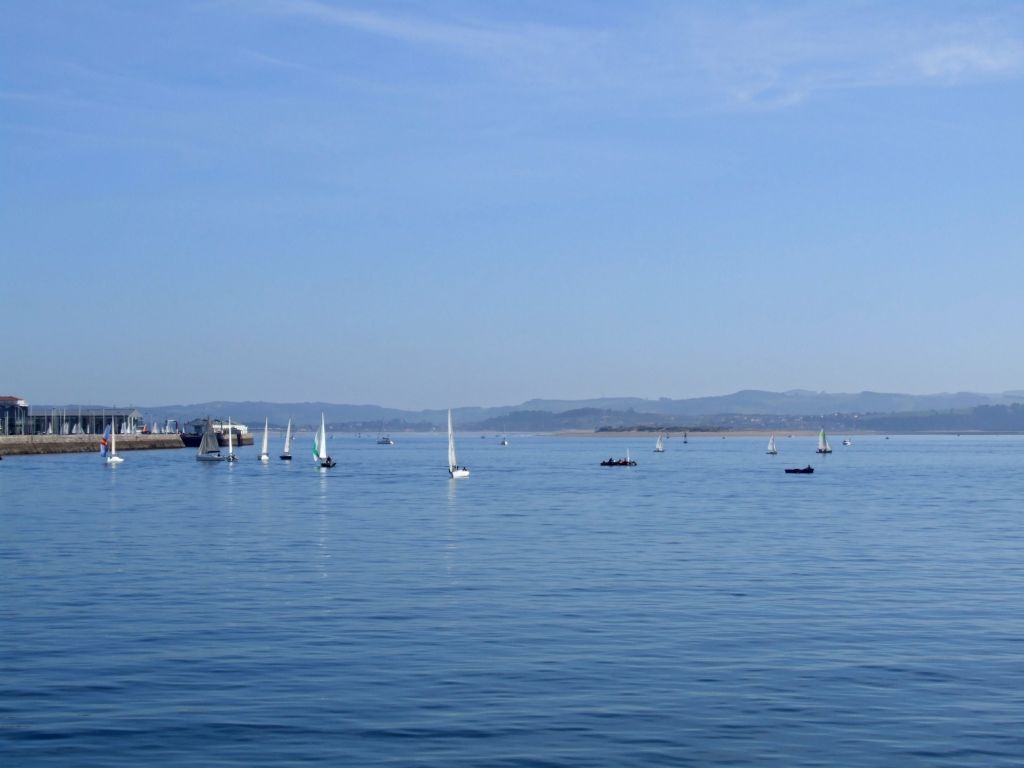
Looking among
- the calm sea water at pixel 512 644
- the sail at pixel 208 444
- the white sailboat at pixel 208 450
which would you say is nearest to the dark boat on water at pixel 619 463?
the white sailboat at pixel 208 450

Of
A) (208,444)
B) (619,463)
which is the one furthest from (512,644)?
(208,444)

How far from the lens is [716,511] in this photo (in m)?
80.9

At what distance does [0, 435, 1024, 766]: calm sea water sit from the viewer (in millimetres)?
22062

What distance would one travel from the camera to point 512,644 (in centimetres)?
3098

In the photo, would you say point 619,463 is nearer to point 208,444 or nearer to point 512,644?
point 208,444

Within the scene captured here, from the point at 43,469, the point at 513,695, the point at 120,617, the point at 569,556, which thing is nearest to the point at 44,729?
the point at 513,695

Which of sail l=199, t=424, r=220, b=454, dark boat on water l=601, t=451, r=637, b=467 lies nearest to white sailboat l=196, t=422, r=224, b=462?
sail l=199, t=424, r=220, b=454

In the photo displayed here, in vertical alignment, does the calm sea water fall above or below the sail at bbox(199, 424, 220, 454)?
below

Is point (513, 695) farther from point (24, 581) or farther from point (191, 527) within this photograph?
point (191, 527)

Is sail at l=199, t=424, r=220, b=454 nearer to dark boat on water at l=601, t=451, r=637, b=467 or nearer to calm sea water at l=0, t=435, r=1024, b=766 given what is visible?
dark boat on water at l=601, t=451, r=637, b=467

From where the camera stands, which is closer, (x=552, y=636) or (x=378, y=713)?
(x=378, y=713)

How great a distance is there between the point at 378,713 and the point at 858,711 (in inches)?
333

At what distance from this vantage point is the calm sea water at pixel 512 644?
2206 centimetres

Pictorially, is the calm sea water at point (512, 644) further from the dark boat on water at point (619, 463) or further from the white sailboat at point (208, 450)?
the white sailboat at point (208, 450)
